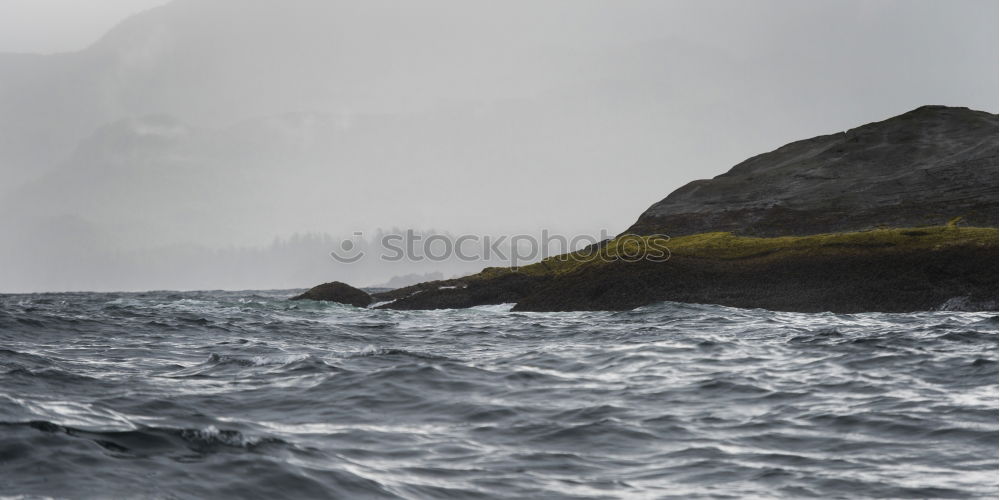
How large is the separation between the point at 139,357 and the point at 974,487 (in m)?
13.6

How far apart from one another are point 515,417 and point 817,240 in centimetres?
2363

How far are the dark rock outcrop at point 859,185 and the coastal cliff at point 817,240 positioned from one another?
10 centimetres

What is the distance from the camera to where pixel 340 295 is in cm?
4472

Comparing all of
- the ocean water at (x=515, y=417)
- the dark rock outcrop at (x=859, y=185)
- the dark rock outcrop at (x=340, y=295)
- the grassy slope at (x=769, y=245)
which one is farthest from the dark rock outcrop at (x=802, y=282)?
the dark rock outcrop at (x=340, y=295)

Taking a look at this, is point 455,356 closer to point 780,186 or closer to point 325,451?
point 325,451

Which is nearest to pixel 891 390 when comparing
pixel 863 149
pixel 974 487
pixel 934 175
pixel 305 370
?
pixel 974 487

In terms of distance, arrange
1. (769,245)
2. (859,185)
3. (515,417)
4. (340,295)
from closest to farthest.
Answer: (515,417) < (769,245) < (859,185) < (340,295)

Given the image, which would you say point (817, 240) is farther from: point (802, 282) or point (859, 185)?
point (859, 185)

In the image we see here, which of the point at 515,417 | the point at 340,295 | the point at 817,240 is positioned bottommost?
the point at 515,417

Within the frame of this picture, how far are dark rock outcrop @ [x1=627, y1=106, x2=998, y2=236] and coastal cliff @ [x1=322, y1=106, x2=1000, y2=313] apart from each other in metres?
0.10

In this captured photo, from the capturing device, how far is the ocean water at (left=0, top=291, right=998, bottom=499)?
7.58 meters

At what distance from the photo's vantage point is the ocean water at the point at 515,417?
7.58m

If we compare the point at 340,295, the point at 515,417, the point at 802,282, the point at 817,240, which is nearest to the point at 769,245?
the point at 817,240

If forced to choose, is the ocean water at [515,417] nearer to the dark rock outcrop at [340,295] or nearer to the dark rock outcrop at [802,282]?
the dark rock outcrop at [802,282]
